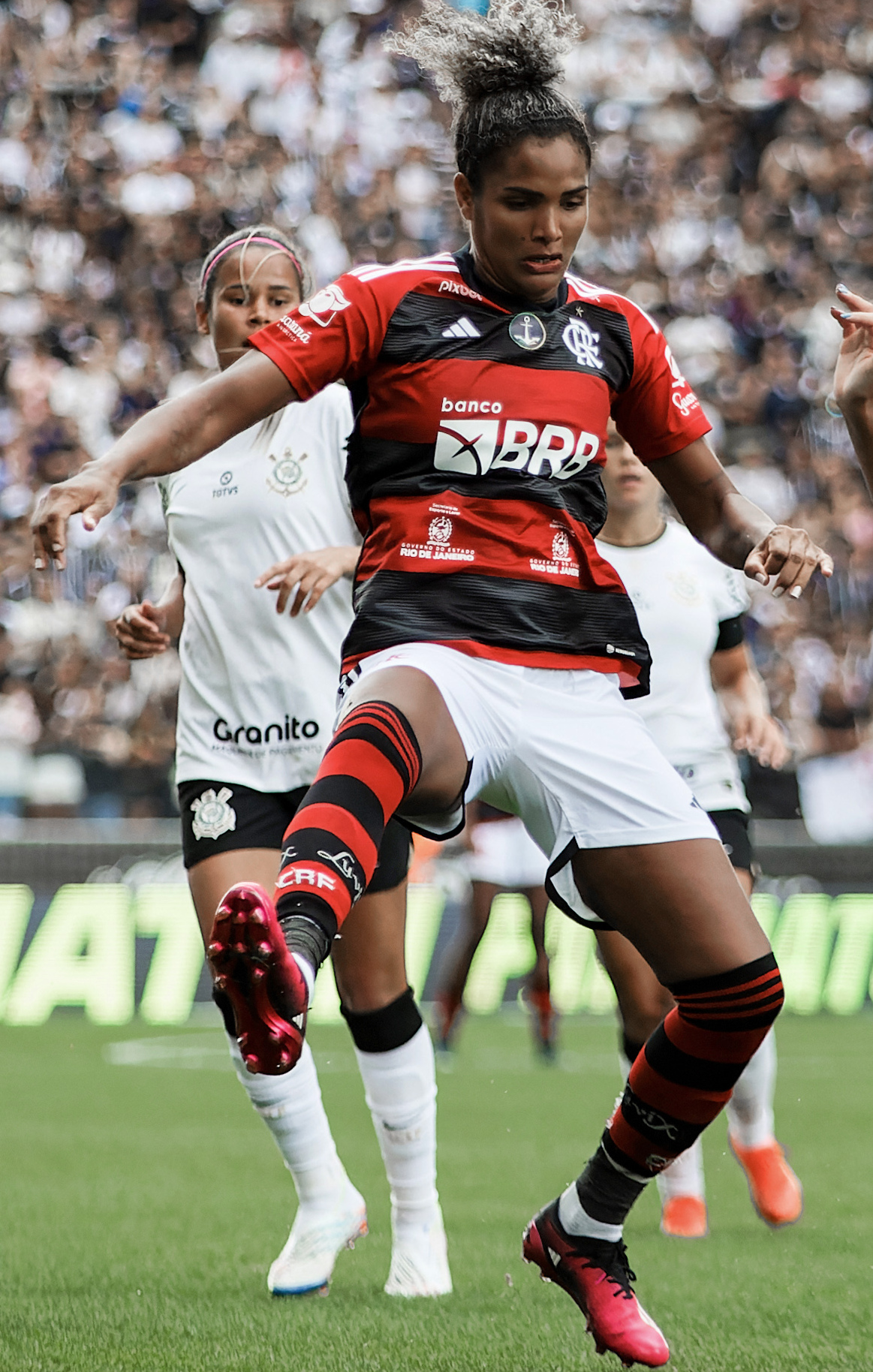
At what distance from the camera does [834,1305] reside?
4125 millimetres

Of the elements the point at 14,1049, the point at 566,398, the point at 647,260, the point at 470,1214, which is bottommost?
the point at 14,1049

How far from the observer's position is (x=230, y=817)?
4566mm

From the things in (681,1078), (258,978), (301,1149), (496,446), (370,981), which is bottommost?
(301,1149)

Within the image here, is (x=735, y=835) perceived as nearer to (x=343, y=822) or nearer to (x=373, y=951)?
(x=373, y=951)

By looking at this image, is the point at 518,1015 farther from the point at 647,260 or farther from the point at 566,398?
the point at 566,398

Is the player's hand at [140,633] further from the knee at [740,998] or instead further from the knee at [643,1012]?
the knee at [740,998]

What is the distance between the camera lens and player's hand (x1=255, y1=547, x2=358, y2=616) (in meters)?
4.06

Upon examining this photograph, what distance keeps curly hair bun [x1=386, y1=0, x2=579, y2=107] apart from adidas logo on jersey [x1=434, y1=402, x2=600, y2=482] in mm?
676

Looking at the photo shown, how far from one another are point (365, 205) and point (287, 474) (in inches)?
521

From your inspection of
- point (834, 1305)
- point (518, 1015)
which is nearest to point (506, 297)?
point (834, 1305)

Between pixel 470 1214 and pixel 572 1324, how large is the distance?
161 cm

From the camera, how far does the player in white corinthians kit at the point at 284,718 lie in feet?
14.1

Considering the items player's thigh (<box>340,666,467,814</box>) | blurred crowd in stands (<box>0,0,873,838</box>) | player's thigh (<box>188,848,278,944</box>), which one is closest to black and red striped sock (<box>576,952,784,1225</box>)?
player's thigh (<box>340,666,467,814</box>)

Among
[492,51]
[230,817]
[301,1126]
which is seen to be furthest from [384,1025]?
[492,51]
